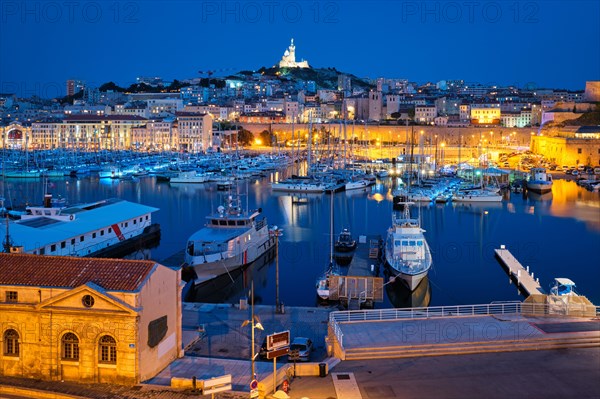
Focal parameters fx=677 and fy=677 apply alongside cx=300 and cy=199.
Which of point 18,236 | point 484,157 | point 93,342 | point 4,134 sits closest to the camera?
point 93,342

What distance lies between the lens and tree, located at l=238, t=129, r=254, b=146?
64812mm

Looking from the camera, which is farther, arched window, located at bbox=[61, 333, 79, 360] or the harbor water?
the harbor water

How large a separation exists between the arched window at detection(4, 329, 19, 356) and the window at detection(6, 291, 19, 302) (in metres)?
0.34

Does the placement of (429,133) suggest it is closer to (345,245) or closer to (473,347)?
(345,245)

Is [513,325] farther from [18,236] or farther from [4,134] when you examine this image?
[4,134]

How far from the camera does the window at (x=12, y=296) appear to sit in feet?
24.4

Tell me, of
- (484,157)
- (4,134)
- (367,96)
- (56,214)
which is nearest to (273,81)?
(367,96)

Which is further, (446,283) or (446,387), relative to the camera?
(446,283)

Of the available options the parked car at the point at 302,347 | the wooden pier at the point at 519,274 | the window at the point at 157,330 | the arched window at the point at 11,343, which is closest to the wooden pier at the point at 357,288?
the wooden pier at the point at 519,274

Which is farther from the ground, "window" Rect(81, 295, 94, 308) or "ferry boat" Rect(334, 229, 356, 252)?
"window" Rect(81, 295, 94, 308)

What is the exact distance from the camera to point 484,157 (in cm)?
4684

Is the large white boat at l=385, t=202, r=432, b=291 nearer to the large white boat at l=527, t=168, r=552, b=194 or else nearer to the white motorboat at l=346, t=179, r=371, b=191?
the white motorboat at l=346, t=179, r=371, b=191

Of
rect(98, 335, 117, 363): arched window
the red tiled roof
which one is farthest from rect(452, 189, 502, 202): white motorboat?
rect(98, 335, 117, 363): arched window

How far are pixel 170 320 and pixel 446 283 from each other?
28.9 feet
